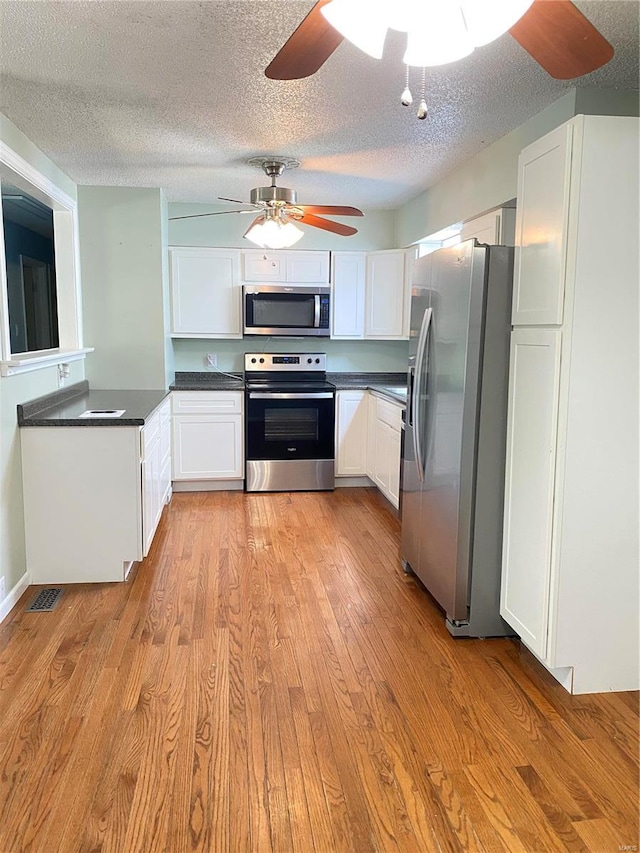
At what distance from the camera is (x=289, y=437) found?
527 centimetres

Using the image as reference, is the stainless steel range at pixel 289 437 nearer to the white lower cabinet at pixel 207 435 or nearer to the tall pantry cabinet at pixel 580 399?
the white lower cabinet at pixel 207 435

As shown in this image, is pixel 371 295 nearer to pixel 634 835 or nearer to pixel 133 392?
pixel 133 392

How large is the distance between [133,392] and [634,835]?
4.00 m

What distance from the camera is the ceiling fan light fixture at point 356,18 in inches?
50.7

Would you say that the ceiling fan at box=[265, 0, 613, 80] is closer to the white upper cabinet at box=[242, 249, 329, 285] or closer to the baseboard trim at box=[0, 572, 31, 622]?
the baseboard trim at box=[0, 572, 31, 622]

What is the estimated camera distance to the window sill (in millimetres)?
2963

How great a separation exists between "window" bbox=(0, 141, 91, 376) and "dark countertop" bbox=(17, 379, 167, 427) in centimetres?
22

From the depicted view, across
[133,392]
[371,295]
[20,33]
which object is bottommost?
[133,392]

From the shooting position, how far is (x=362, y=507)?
Result: 16.1 ft

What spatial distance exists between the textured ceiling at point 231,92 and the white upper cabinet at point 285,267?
118cm

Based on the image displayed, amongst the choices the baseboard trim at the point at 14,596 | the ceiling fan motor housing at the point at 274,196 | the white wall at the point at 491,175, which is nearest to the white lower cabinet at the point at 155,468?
the baseboard trim at the point at 14,596

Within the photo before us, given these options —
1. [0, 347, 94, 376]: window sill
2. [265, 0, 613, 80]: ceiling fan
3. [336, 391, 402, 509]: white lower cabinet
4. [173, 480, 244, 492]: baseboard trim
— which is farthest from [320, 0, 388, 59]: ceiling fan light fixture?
[173, 480, 244, 492]: baseboard trim

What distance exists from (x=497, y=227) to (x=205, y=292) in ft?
8.79

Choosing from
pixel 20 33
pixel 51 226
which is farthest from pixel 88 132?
pixel 51 226
